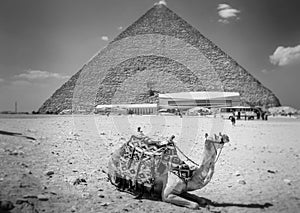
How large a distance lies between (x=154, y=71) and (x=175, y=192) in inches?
3701

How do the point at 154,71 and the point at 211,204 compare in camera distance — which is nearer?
the point at 211,204

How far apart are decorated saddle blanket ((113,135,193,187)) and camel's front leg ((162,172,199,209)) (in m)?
0.07

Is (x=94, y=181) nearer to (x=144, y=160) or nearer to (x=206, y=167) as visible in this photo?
(x=144, y=160)

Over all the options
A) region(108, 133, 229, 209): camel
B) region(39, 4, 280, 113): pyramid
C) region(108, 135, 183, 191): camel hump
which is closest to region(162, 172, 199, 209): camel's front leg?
region(108, 133, 229, 209): camel

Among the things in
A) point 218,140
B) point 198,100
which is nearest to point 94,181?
point 218,140

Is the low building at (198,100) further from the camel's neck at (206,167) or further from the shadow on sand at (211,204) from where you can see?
the camel's neck at (206,167)

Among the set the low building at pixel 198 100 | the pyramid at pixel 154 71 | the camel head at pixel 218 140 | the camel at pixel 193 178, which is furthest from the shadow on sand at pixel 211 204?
the pyramid at pixel 154 71

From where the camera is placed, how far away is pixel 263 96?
88250mm

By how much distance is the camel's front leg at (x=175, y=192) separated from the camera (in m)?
3.42

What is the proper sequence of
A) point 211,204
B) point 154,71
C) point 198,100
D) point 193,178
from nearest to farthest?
point 193,178 < point 211,204 < point 198,100 < point 154,71

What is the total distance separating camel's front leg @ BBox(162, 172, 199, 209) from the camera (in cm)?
342

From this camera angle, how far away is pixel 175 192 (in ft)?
11.4

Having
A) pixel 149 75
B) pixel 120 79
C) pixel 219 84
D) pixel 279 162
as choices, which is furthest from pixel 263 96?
pixel 279 162

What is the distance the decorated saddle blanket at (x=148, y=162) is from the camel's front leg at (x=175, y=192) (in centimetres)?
7
